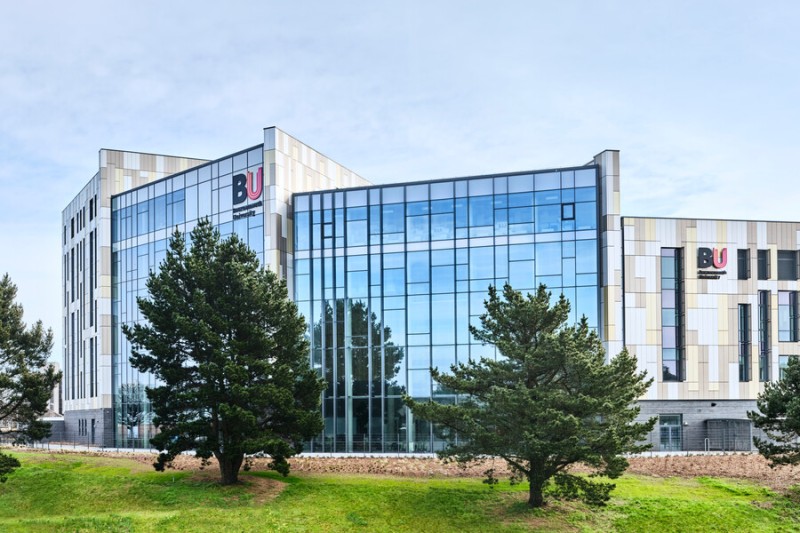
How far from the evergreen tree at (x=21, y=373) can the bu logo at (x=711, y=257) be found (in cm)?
3757

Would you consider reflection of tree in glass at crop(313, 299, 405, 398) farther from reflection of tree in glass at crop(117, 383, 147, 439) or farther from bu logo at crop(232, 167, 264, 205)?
reflection of tree in glass at crop(117, 383, 147, 439)

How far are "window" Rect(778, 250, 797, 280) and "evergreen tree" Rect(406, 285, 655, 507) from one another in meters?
25.8

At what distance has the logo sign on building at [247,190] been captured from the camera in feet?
181

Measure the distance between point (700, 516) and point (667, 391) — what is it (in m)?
18.9

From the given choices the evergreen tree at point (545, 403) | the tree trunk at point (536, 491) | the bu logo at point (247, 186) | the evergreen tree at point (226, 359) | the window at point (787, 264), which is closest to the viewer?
the evergreen tree at point (545, 403)

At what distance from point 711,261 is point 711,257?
0.25m

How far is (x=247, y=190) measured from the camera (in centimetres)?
5597

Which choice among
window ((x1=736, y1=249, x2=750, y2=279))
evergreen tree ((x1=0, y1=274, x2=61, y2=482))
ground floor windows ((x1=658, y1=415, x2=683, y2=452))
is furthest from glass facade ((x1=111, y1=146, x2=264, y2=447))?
window ((x1=736, y1=249, x2=750, y2=279))

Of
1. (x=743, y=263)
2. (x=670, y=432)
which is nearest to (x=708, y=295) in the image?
(x=743, y=263)

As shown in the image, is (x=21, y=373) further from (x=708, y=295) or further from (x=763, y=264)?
(x=763, y=264)

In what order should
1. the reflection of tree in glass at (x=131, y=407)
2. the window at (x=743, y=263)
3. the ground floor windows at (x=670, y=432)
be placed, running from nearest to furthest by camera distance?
the ground floor windows at (x=670, y=432), the window at (x=743, y=263), the reflection of tree in glass at (x=131, y=407)

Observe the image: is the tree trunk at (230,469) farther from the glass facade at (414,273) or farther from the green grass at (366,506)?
the glass facade at (414,273)

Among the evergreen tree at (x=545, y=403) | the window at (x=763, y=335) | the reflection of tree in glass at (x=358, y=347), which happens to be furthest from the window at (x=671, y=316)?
the evergreen tree at (x=545, y=403)

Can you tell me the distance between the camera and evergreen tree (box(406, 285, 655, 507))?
31.5 metres
